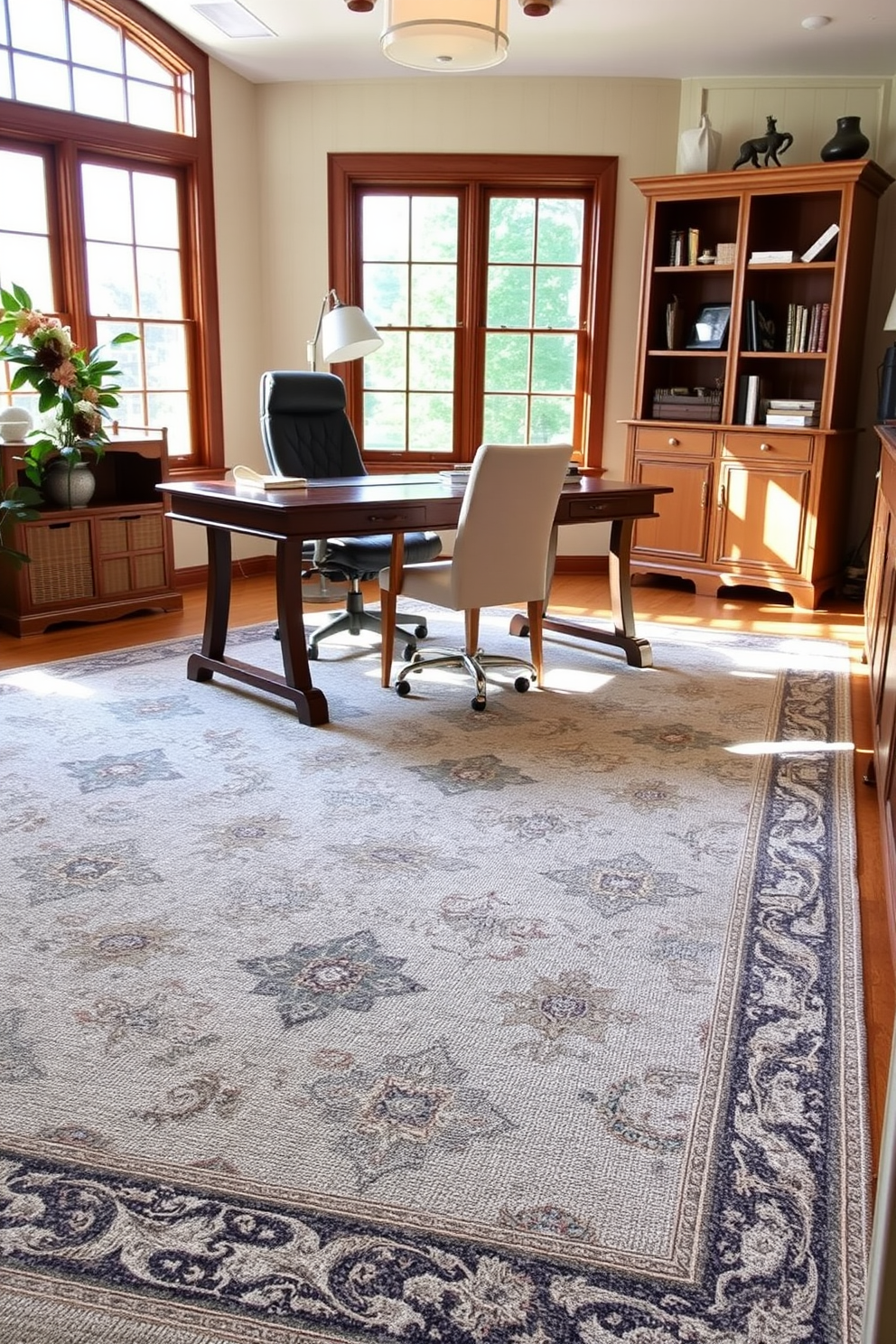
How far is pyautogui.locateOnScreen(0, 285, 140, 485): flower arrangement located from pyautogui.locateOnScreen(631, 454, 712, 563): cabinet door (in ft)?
9.40

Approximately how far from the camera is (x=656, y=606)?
Result: 570cm

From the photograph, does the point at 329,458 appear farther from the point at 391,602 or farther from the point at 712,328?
the point at 712,328

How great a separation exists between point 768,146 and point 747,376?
112 cm

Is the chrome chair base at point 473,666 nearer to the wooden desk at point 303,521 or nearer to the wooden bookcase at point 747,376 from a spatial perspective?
the wooden desk at point 303,521

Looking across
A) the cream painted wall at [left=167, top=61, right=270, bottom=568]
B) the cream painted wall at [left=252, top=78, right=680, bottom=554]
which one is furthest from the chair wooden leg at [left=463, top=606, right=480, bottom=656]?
the cream painted wall at [left=252, top=78, right=680, bottom=554]

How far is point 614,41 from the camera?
17.1 ft

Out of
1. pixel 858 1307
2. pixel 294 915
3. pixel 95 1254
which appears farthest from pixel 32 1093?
pixel 858 1307

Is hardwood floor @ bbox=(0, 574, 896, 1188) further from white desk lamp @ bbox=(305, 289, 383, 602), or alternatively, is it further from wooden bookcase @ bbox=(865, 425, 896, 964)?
white desk lamp @ bbox=(305, 289, 383, 602)

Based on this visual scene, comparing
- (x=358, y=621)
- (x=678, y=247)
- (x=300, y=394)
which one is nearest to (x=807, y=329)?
(x=678, y=247)

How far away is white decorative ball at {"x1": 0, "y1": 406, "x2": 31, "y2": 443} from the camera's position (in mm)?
4691

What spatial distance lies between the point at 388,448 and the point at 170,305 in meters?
1.45

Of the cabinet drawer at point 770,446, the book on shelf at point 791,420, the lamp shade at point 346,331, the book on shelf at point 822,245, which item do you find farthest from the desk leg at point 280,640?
the book on shelf at point 822,245

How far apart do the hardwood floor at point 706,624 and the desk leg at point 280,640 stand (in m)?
0.78

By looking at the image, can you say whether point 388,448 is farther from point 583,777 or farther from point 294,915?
point 294,915
